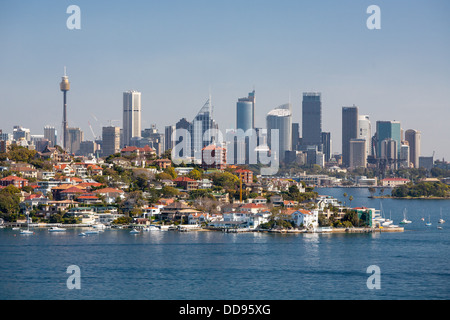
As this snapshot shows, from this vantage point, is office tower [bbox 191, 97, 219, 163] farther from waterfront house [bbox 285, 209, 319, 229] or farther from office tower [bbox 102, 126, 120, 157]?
waterfront house [bbox 285, 209, 319, 229]

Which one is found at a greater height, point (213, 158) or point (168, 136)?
point (168, 136)

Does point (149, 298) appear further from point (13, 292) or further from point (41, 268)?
point (41, 268)

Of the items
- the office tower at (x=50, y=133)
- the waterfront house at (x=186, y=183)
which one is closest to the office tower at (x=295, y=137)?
the office tower at (x=50, y=133)

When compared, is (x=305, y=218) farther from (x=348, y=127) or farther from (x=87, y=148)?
(x=348, y=127)

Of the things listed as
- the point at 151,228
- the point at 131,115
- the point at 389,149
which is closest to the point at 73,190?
the point at 151,228
